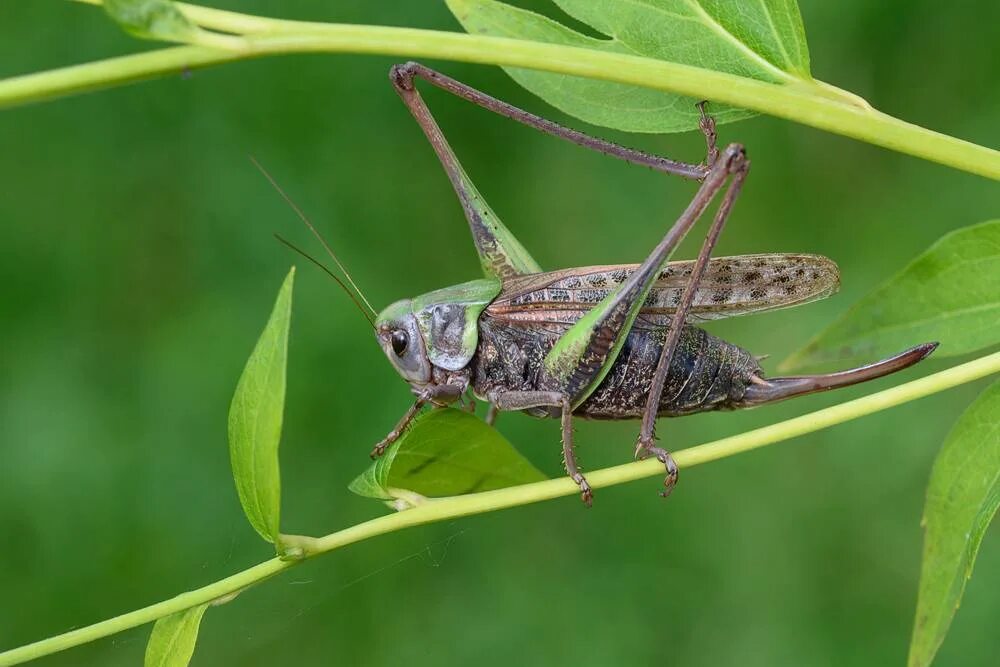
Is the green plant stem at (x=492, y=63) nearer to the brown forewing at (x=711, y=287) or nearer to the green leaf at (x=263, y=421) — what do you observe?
the green leaf at (x=263, y=421)

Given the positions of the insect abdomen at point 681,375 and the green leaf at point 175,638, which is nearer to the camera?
the green leaf at point 175,638

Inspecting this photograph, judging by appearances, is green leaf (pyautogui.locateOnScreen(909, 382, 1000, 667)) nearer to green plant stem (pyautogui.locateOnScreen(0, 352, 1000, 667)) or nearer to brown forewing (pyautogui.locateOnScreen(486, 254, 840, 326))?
green plant stem (pyautogui.locateOnScreen(0, 352, 1000, 667))

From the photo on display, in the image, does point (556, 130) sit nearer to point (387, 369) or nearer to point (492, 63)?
point (492, 63)

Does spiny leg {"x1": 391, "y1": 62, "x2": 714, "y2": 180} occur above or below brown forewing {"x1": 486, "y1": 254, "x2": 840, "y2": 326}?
above

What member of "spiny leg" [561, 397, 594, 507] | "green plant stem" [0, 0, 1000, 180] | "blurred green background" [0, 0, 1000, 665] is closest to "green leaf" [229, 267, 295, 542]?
"green plant stem" [0, 0, 1000, 180]

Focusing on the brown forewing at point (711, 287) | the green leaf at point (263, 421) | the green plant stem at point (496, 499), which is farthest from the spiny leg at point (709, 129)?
the green leaf at point (263, 421)

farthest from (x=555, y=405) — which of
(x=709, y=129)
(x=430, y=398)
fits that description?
(x=709, y=129)
